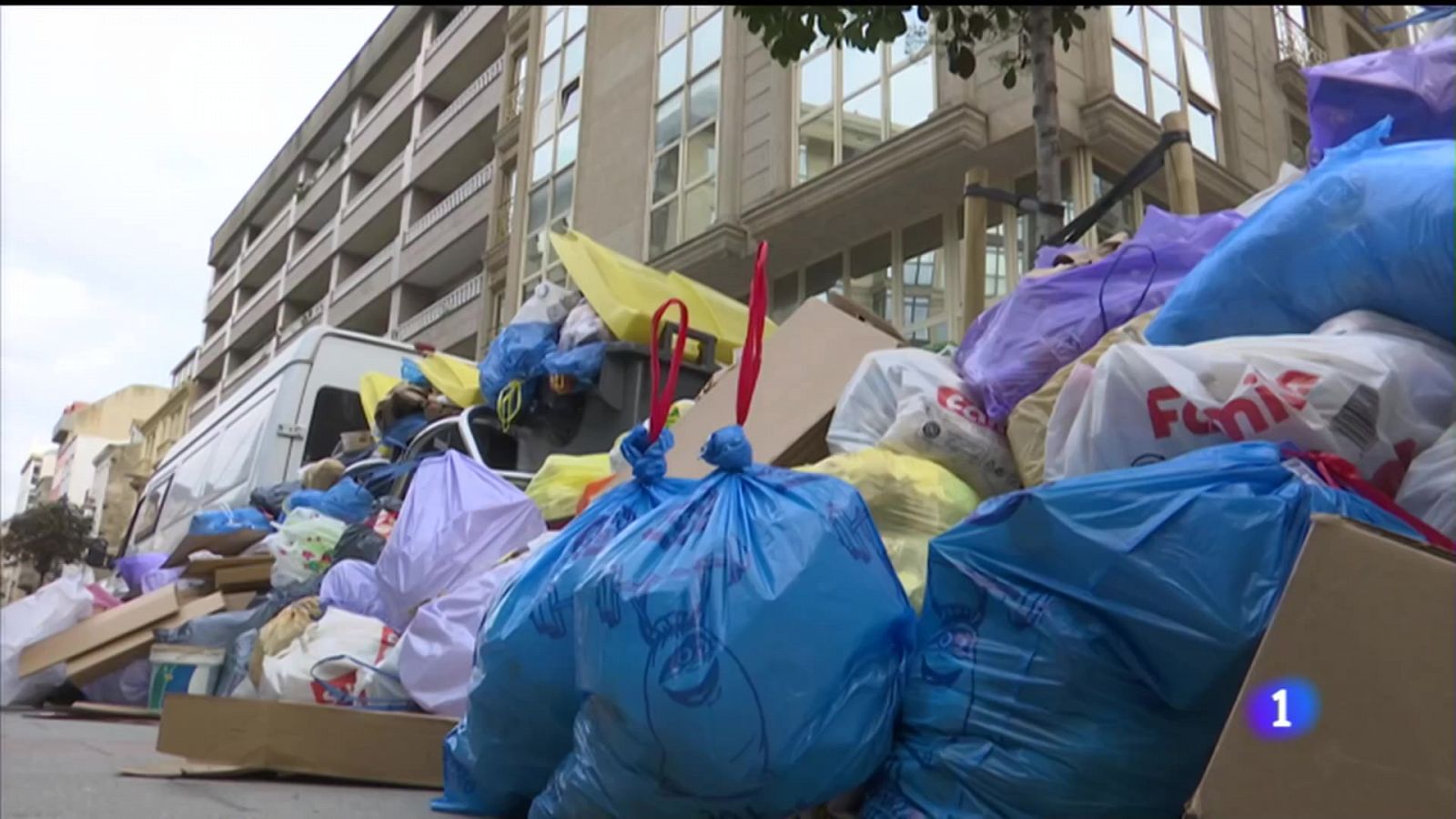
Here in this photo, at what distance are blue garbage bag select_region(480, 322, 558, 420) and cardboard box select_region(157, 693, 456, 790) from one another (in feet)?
8.45

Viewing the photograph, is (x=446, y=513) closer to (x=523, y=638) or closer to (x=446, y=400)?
(x=523, y=638)

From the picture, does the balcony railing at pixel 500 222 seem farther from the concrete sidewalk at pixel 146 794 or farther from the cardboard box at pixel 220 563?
the concrete sidewalk at pixel 146 794

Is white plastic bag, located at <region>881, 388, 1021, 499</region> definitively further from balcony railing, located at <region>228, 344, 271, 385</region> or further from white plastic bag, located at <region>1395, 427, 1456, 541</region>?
balcony railing, located at <region>228, 344, 271, 385</region>

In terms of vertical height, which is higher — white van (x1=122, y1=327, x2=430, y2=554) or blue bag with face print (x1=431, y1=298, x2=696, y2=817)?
white van (x1=122, y1=327, x2=430, y2=554)

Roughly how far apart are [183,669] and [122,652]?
0.66 m

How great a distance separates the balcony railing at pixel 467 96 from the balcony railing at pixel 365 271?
2401 millimetres

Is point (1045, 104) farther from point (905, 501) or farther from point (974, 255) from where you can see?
point (905, 501)

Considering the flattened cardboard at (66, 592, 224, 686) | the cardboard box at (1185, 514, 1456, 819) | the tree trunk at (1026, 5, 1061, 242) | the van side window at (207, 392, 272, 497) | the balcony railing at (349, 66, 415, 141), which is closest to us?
the cardboard box at (1185, 514, 1456, 819)

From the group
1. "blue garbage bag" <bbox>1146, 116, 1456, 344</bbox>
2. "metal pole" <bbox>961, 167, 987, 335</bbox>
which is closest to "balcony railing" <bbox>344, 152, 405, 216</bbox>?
"metal pole" <bbox>961, 167, 987, 335</bbox>

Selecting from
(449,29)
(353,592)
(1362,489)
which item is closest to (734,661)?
(1362,489)

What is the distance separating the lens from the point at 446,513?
3328mm

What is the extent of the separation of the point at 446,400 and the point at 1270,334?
4.73 meters

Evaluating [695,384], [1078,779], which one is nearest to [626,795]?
[1078,779]

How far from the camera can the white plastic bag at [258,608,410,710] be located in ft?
8.66
